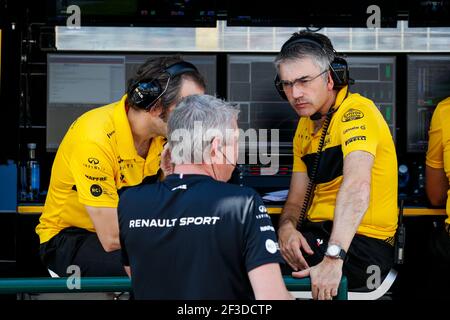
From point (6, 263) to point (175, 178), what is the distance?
261 cm

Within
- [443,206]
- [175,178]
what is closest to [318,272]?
[175,178]

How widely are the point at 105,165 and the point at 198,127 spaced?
117cm

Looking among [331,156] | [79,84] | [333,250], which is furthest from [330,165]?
[79,84]

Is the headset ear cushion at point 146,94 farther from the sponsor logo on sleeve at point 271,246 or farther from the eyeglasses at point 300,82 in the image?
the sponsor logo on sleeve at point 271,246

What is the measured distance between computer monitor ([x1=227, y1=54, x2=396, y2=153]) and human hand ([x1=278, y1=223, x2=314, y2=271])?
1.64m

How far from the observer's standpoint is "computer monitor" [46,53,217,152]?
17.8ft

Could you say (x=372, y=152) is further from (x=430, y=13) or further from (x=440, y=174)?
(x=430, y=13)

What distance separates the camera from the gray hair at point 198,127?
2537 millimetres

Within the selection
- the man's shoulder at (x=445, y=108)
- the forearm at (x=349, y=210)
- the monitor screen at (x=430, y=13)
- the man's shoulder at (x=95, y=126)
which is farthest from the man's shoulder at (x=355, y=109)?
the monitor screen at (x=430, y=13)

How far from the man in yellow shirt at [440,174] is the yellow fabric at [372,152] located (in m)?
0.60

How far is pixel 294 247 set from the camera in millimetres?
3795

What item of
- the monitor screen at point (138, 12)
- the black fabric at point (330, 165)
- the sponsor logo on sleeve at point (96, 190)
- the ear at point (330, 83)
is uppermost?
the monitor screen at point (138, 12)

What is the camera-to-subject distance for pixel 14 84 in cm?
527
